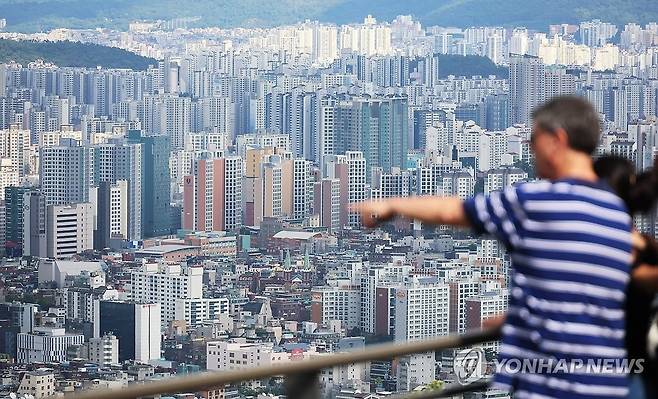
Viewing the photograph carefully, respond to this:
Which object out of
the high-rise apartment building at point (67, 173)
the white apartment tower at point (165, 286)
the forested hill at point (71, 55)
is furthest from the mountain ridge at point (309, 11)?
the white apartment tower at point (165, 286)

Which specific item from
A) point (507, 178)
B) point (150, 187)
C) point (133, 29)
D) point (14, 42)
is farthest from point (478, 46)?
point (507, 178)

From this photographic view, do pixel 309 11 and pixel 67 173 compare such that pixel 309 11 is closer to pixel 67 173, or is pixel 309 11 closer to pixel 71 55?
pixel 71 55

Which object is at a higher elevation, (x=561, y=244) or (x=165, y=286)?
(x=561, y=244)

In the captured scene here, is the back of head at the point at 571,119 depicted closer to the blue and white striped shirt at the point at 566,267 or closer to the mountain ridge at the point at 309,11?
the blue and white striped shirt at the point at 566,267

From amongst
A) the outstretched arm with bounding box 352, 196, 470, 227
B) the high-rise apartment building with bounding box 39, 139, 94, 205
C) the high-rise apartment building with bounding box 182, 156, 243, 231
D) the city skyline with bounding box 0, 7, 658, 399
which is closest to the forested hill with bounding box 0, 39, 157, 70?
the city skyline with bounding box 0, 7, 658, 399

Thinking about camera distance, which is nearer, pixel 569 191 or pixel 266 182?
pixel 569 191

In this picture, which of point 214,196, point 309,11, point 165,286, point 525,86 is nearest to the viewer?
point 165,286

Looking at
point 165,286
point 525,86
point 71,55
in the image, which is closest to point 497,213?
point 165,286
